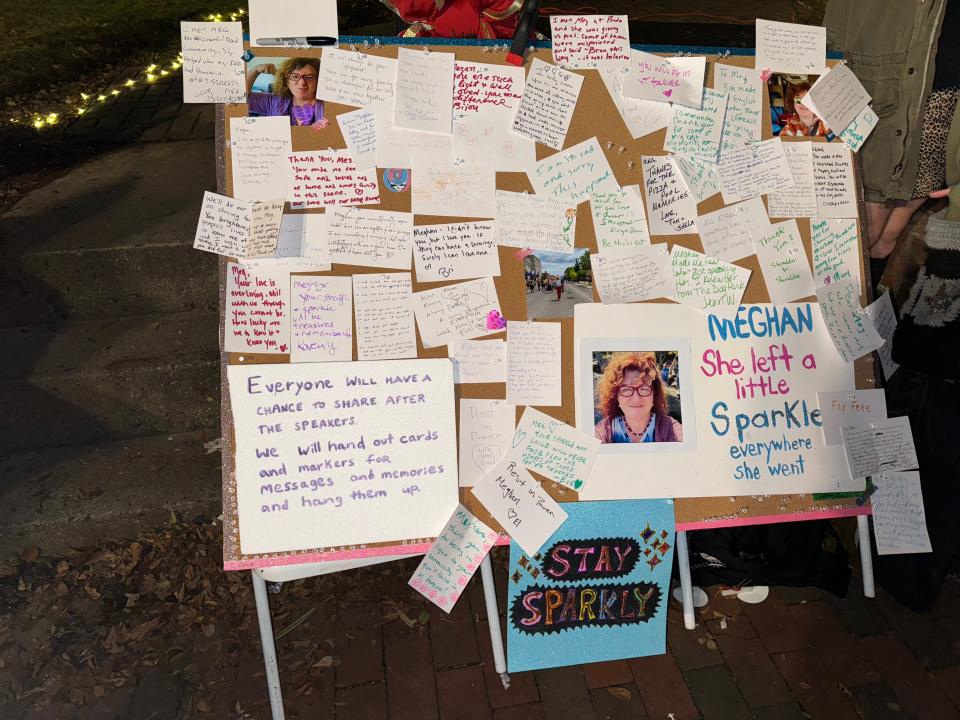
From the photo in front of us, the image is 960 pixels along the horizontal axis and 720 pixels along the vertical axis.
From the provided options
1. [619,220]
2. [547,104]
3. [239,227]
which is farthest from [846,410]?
[239,227]

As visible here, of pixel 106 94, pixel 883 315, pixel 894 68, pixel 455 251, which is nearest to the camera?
pixel 455 251

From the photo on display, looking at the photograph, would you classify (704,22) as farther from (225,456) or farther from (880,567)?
(225,456)

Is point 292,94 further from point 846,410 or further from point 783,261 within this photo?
point 846,410

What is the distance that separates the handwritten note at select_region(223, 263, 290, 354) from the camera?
1417 mm

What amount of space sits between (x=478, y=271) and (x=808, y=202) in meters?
0.93

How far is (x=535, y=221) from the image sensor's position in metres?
1.51

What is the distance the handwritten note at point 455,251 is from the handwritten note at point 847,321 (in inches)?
36.4

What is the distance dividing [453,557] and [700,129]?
1.29 meters

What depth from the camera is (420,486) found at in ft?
4.89

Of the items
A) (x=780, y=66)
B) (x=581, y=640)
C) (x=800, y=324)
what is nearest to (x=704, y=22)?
(x=780, y=66)

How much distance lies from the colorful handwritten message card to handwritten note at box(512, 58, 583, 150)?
958 millimetres

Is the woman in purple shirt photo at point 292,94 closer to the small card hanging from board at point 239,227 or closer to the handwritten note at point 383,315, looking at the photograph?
the small card hanging from board at point 239,227

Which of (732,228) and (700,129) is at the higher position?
(700,129)

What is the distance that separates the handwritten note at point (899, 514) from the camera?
1.71m
